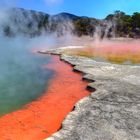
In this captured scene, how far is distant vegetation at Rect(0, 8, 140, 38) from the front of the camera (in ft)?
152

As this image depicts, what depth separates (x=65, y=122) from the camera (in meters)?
8.12

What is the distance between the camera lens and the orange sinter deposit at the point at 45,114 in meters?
8.09

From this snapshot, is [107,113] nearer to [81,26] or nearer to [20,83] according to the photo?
[20,83]

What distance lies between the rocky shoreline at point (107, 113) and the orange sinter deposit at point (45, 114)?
0.54 m

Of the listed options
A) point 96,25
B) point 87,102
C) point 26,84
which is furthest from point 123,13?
point 87,102

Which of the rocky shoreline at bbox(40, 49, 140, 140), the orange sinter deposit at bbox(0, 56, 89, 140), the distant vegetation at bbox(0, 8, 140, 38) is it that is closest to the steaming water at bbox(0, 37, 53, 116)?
the orange sinter deposit at bbox(0, 56, 89, 140)

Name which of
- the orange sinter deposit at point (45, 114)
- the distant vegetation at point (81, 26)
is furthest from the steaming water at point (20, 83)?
the distant vegetation at point (81, 26)

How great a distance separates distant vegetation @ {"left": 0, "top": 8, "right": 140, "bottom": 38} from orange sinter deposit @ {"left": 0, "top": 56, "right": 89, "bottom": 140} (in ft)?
108

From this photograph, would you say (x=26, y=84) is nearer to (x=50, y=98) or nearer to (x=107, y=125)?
(x=50, y=98)

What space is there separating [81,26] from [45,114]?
41.1 m

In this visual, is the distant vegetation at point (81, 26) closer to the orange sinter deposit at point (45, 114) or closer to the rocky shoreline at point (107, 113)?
the orange sinter deposit at point (45, 114)

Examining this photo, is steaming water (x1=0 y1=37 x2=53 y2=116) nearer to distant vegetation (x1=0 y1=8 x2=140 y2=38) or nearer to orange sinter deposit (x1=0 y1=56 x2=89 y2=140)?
orange sinter deposit (x1=0 y1=56 x2=89 y2=140)

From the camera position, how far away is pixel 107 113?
28.6 feet

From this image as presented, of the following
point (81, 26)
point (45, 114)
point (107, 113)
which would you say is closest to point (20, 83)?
point (45, 114)
